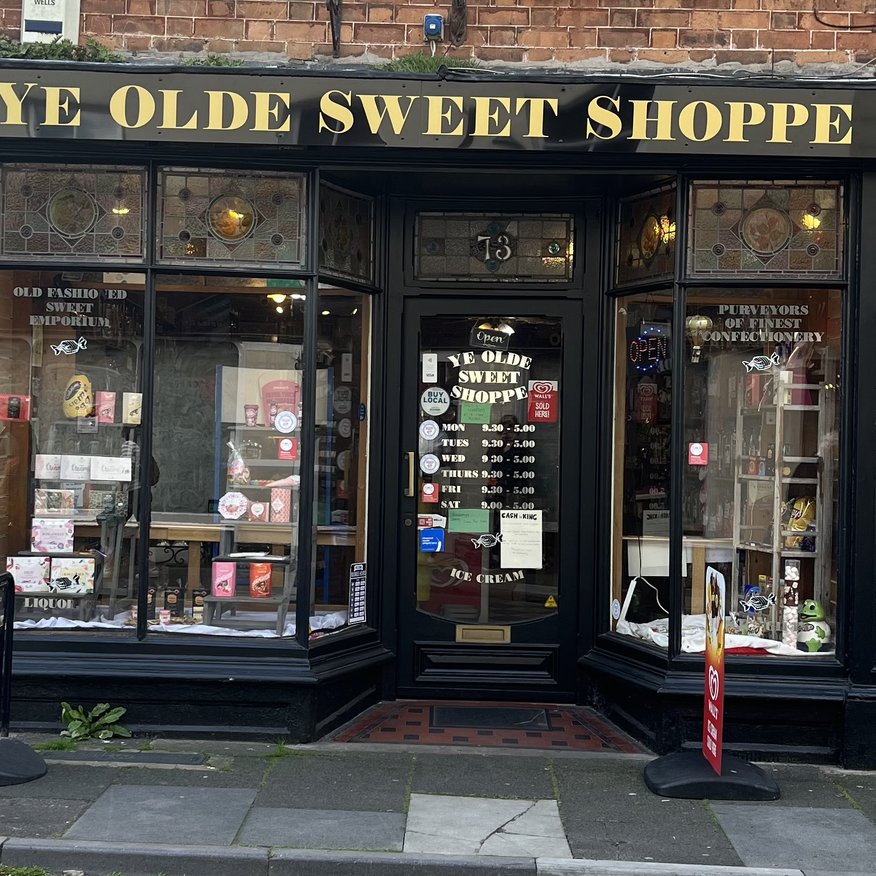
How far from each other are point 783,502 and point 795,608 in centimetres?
69

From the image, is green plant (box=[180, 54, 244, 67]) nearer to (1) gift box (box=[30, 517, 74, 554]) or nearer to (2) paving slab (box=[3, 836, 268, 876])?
(1) gift box (box=[30, 517, 74, 554])

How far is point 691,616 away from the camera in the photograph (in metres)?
6.91

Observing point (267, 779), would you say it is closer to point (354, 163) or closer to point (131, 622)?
point (131, 622)

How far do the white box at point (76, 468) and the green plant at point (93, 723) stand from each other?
4.85 ft

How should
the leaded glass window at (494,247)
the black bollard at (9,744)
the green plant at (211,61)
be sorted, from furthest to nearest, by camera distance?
the leaded glass window at (494,247) < the green plant at (211,61) < the black bollard at (9,744)

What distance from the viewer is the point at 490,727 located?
7.07 m

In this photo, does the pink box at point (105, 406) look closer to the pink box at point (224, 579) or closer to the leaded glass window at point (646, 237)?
the pink box at point (224, 579)

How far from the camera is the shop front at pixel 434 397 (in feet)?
21.2

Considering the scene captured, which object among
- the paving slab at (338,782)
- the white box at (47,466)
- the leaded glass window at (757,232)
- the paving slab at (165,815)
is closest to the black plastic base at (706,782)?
the paving slab at (338,782)

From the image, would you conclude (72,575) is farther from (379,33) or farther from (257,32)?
(379,33)

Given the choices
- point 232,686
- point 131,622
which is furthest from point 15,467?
point 232,686

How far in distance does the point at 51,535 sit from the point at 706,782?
4.41 metres

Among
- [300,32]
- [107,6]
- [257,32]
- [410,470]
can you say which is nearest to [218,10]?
[257,32]

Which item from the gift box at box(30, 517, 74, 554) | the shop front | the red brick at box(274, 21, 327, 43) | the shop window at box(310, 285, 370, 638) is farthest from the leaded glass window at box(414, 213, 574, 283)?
the gift box at box(30, 517, 74, 554)
